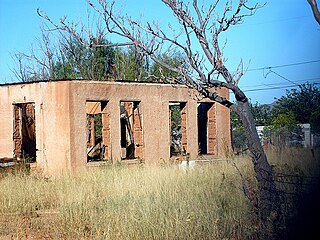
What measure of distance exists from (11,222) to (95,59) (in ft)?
81.6

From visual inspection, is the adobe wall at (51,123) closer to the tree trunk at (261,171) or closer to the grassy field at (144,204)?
the grassy field at (144,204)

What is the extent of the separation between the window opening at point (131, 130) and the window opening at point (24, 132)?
3.72 metres

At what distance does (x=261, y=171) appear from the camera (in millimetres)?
9477

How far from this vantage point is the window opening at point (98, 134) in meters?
20.3

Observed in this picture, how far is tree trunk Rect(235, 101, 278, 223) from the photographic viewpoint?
8.35m

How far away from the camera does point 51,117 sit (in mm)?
19125

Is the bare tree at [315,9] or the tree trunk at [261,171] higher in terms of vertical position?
the bare tree at [315,9]

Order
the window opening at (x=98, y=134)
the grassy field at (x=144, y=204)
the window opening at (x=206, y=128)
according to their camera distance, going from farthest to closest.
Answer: the window opening at (x=206, y=128), the window opening at (x=98, y=134), the grassy field at (x=144, y=204)

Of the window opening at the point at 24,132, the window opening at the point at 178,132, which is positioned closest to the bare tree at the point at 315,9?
the window opening at the point at 24,132

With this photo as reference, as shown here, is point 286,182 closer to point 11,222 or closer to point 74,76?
point 11,222

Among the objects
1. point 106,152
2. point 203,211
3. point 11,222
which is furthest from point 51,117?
point 203,211

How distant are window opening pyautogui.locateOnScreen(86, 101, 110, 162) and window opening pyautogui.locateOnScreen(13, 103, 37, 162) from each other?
2345mm

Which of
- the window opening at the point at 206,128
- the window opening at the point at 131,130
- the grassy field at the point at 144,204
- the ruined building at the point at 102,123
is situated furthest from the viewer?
the window opening at the point at 206,128

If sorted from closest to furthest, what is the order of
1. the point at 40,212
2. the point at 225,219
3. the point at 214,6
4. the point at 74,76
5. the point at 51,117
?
the point at 225,219 → the point at 214,6 → the point at 40,212 → the point at 51,117 → the point at 74,76
